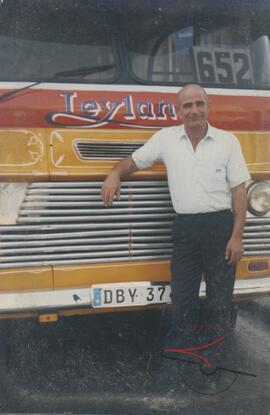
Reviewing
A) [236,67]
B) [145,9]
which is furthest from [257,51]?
[145,9]

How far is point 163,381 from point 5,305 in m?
1.16

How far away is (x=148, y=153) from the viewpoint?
328 cm

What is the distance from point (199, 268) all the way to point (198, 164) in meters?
0.66

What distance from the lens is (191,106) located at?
3219 mm

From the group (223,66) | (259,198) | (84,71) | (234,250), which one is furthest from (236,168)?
(84,71)

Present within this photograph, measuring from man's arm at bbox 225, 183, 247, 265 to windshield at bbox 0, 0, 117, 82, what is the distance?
1.06m

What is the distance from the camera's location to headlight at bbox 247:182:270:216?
356cm

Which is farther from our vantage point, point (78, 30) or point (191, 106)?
point (78, 30)

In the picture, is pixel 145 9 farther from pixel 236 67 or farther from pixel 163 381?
pixel 163 381

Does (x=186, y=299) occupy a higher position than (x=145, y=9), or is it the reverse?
(x=145, y=9)

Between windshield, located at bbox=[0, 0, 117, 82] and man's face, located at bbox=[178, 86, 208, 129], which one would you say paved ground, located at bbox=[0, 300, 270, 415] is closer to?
man's face, located at bbox=[178, 86, 208, 129]

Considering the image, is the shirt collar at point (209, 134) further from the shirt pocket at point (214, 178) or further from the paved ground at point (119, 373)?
the paved ground at point (119, 373)

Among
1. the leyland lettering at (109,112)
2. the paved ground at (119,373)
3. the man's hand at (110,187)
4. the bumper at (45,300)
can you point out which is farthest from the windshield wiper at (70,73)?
the paved ground at (119,373)

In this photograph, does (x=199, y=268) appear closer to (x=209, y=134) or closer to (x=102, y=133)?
(x=209, y=134)
